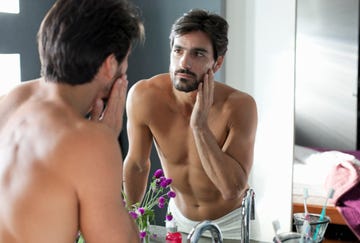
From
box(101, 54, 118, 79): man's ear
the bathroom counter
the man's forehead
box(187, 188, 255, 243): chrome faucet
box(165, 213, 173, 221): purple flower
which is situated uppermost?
the man's forehead

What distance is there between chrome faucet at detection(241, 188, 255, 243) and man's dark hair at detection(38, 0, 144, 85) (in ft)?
1.96

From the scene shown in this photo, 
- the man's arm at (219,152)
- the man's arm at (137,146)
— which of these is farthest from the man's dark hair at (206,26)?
the man's arm at (137,146)

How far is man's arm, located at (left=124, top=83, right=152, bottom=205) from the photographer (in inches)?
63.6

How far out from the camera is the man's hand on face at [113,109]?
3.48 feet

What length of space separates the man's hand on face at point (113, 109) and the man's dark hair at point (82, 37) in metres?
0.13

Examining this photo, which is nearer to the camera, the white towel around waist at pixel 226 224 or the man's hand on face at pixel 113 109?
the man's hand on face at pixel 113 109

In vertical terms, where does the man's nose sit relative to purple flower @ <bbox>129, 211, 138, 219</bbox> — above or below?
above

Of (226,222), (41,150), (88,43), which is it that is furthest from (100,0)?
(226,222)

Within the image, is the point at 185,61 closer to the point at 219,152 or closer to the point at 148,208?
the point at 219,152

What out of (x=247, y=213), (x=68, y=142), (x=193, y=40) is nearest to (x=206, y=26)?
(x=193, y=40)

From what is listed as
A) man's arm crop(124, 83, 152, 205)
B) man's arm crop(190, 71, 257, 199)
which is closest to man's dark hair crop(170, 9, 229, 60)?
man's arm crop(190, 71, 257, 199)

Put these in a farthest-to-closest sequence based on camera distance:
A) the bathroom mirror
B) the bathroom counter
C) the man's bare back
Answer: the bathroom mirror → the bathroom counter → the man's bare back

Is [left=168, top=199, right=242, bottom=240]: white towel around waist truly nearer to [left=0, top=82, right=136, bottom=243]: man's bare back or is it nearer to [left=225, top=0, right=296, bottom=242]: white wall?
[left=225, top=0, right=296, bottom=242]: white wall

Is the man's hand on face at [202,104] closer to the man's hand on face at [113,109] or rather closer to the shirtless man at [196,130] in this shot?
the shirtless man at [196,130]
